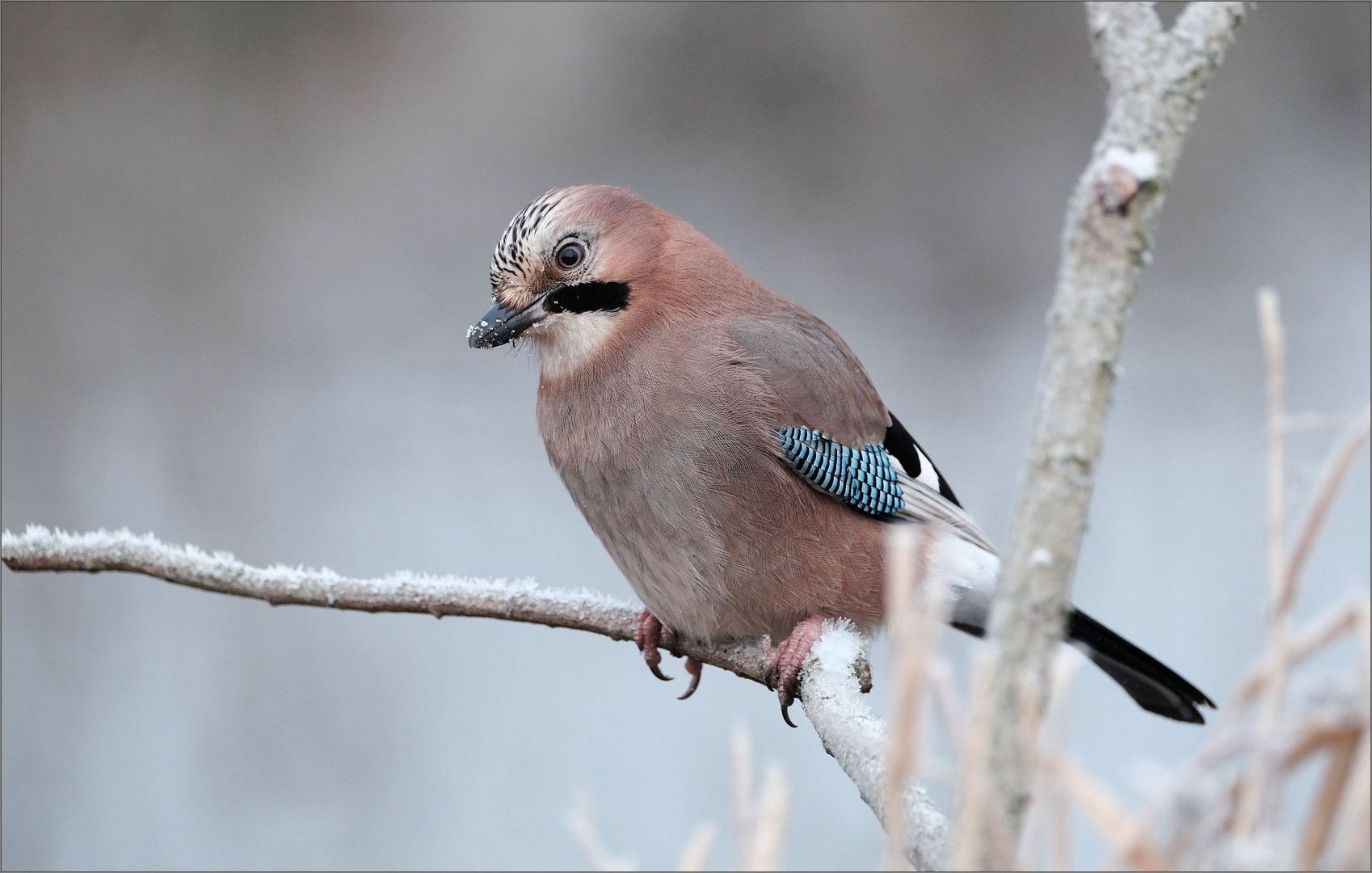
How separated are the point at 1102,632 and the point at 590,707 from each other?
140 cm

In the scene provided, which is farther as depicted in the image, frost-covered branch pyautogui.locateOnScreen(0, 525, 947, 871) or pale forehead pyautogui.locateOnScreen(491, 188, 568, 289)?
pale forehead pyautogui.locateOnScreen(491, 188, 568, 289)

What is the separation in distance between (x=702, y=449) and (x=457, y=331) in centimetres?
139

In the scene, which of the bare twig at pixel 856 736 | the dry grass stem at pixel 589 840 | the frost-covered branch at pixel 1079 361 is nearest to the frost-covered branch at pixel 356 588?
the bare twig at pixel 856 736

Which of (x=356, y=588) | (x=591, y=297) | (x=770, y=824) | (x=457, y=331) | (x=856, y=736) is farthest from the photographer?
(x=457, y=331)

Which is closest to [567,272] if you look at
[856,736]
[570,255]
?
[570,255]

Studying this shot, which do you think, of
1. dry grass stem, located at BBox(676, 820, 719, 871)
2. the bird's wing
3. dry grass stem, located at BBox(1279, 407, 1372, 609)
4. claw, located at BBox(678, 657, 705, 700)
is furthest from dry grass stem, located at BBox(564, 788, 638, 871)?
claw, located at BBox(678, 657, 705, 700)

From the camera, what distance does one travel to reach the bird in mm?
1513

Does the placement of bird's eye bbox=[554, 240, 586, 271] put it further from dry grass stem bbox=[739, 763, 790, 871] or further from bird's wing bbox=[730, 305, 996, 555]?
dry grass stem bbox=[739, 763, 790, 871]

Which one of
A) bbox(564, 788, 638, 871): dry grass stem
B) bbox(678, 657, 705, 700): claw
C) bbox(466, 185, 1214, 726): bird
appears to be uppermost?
bbox(466, 185, 1214, 726): bird

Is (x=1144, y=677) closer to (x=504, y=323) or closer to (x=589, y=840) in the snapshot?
(x=504, y=323)

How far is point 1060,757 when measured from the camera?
50 centimetres

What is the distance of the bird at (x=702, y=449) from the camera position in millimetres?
1513

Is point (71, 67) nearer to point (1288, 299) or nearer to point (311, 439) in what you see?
point (311, 439)

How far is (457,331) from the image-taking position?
9.14ft
